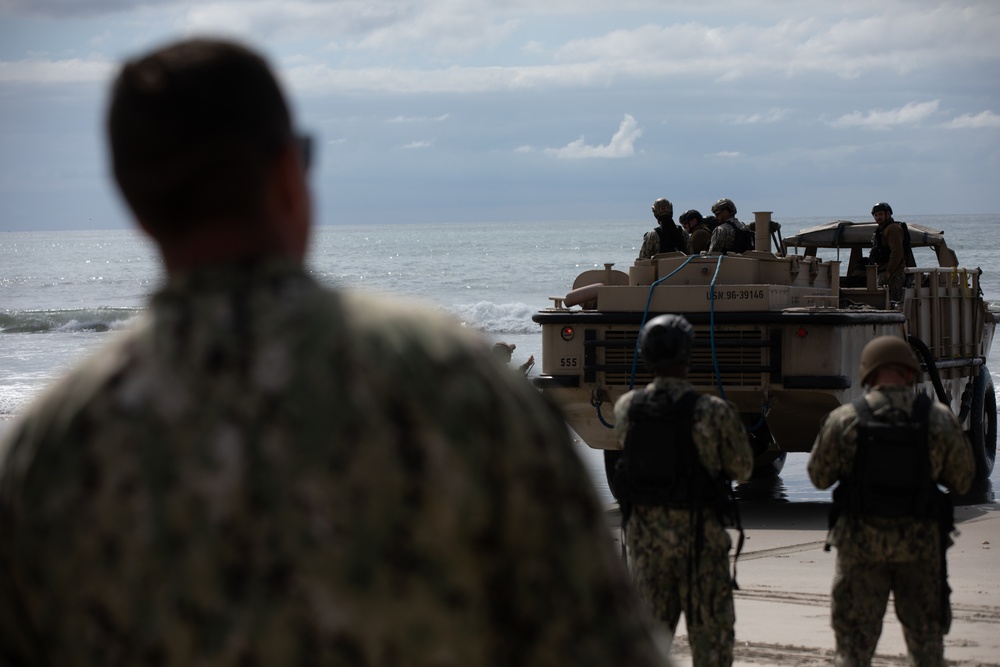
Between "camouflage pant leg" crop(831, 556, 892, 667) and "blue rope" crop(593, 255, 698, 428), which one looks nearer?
"camouflage pant leg" crop(831, 556, 892, 667)

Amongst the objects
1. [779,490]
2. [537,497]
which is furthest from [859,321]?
[537,497]

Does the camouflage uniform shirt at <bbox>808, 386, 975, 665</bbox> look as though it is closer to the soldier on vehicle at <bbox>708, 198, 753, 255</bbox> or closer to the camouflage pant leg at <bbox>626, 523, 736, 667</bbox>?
the camouflage pant leg at <bbox>626, 523, 736, 667</bbox>

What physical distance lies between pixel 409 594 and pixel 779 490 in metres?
11.3

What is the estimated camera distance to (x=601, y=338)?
34.1 feet

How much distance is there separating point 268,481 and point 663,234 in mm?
10362

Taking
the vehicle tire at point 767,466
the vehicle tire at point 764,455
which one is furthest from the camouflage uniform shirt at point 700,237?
the vehicle tire at point 767,466

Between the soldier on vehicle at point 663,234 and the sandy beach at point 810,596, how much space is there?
2.14m

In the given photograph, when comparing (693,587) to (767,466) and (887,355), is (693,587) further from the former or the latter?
(767,466)

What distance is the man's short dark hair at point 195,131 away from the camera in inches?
60.1

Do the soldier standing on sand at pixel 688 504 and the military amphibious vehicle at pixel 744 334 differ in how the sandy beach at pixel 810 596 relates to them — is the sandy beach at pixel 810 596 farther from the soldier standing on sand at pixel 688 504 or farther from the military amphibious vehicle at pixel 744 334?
the soldier standing on sand at pixel 688 504

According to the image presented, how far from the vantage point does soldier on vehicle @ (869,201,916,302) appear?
11977 mm

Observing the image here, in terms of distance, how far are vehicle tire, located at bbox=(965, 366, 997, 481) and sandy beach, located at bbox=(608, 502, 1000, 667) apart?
1597 millimetres

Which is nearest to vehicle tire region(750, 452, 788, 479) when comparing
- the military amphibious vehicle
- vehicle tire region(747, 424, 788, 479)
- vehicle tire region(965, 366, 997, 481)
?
vehicle tire region(747, 424, 788, 479)

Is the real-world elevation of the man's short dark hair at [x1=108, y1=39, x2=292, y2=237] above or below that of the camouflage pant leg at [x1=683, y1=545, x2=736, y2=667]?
above
